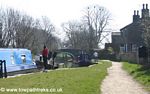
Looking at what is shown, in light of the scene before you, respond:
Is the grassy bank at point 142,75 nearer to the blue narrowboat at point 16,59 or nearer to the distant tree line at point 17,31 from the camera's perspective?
the blue narrowboat at point 16,59

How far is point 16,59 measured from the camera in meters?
26.4

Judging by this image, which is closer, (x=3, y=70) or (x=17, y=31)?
(x=3, y=70)

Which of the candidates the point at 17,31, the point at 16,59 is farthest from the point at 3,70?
the point at 17,31

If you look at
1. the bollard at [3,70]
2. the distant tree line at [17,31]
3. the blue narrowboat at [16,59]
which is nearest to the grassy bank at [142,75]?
the bollard at [3,70]

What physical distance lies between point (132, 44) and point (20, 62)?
51.1 meters

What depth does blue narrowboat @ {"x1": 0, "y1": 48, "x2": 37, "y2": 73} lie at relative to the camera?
2451 cm

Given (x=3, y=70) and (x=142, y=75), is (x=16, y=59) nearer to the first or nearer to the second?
(x=3, y=70)

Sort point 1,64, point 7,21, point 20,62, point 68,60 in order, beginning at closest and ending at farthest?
point 1,64
point 20,62
point 68,60
point 7,21

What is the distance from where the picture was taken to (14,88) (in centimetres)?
1283

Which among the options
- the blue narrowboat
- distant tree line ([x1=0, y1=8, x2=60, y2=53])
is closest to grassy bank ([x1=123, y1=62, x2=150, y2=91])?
the blue narrowboat

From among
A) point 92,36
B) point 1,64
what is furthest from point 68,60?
point 92,36

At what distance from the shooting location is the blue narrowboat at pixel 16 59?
80.4 ft

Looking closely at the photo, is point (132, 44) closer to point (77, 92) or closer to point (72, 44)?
point (72, 44)

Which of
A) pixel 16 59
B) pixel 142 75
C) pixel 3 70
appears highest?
pixel 16 59
